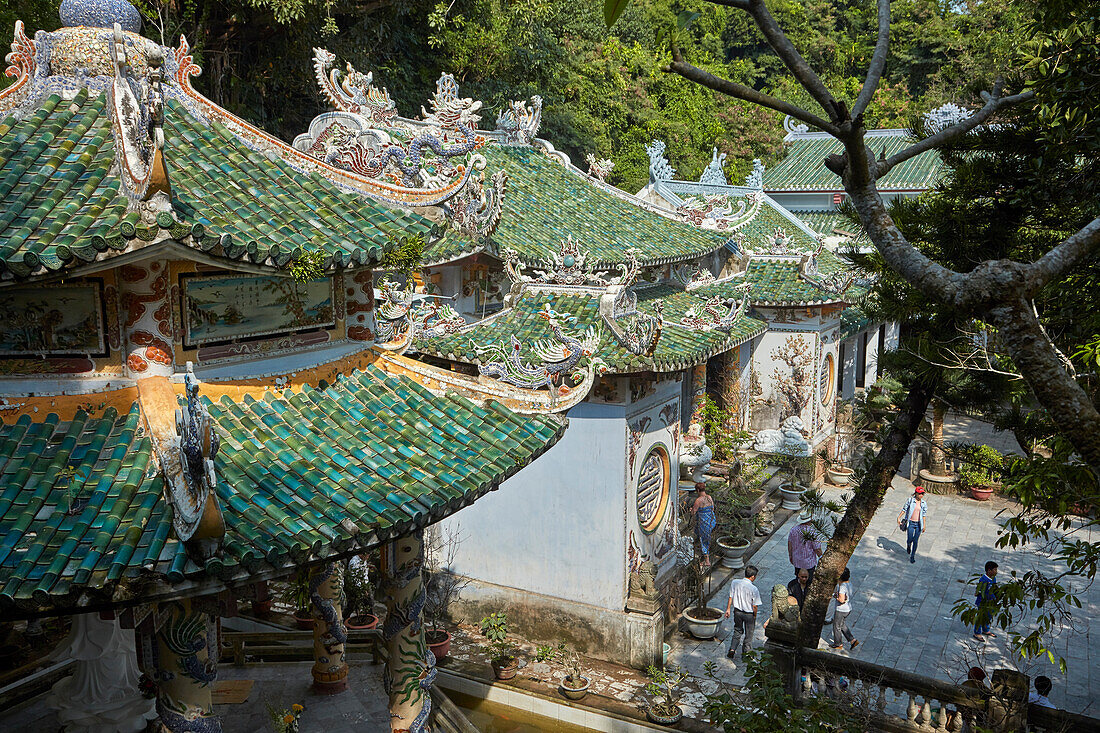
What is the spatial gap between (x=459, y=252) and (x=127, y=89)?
734cm

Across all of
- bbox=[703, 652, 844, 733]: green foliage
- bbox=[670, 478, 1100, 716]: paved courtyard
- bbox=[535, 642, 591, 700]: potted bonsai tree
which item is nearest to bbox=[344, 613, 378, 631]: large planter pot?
bbox=[535, 642, 591, 700]: potted bonsai tree

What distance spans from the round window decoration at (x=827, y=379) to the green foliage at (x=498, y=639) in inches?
537

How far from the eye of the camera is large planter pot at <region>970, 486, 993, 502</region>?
21.0 m

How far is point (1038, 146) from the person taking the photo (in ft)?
26.4

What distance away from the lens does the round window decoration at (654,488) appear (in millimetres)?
13664

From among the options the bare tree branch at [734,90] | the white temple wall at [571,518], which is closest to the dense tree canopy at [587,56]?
the bare tree branch at [734,90]

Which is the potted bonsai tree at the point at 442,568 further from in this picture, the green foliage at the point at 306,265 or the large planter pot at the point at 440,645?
the green foliage at the point at 306,265

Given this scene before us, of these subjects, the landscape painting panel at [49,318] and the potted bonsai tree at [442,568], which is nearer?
the landscape painting panel at [49,318]

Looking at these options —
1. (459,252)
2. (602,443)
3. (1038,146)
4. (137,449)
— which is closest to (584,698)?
(602,443)

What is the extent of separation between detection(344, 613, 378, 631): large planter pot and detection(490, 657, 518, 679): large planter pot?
1.85 m

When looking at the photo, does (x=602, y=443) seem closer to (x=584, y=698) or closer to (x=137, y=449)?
(x=584, y=698)

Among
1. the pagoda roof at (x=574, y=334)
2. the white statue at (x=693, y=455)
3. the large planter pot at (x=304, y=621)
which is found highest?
the pagoda roof at (x=574, y=334)

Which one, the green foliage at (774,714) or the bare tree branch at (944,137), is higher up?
the bare tree branch at (944,137)

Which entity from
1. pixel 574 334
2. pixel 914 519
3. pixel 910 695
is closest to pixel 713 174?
pixel 914 519
